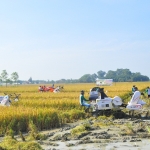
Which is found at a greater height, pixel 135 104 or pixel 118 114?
pixel 135 104

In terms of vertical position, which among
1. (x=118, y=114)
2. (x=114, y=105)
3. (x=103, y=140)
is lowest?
(x=103, y=140)

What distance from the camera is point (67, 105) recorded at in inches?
806

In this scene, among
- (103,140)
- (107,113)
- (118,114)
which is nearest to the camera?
(103,140)

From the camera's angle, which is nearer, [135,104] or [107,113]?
[135,104]

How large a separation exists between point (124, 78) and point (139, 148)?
533 feet

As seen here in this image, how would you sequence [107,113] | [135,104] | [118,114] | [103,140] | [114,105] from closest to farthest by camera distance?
[103,140], [135,104], [114,105], [118,114], [107,113]

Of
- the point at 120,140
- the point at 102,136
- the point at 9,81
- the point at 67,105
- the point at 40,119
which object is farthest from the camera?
the point at 9,81

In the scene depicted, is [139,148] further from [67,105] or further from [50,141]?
[67,105]

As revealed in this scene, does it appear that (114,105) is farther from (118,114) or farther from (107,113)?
(107,113)

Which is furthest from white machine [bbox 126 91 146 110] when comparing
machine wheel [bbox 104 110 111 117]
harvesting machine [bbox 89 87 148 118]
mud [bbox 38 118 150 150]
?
mud [bbox 38 118 150 150]

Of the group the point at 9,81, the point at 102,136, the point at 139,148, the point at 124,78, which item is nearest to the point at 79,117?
the point at 102,136

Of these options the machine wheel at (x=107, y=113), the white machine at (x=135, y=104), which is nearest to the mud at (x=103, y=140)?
the white machine at (x=135, y=104)

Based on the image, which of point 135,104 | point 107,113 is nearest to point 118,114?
point 107,113

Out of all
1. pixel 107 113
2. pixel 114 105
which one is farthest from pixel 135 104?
pixel 107 113
